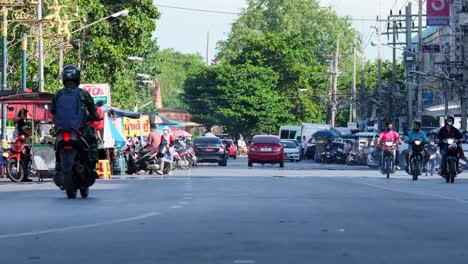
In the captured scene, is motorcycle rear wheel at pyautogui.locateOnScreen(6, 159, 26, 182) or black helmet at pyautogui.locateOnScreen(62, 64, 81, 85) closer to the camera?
black helmet at pyautogui.locateOnScreen(62, 64, 81, 85)

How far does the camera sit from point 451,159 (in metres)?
31.8

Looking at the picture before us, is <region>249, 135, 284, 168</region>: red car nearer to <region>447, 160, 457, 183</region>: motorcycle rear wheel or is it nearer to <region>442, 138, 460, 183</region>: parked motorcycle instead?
<region>442, 138, 460, 183</region>: parked motorcycle

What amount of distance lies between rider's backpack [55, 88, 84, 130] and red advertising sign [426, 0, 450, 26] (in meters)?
73.0

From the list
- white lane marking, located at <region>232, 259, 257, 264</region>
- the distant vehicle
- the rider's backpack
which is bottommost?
white lane marking, located at <region>232, 259, 257, 264</region>

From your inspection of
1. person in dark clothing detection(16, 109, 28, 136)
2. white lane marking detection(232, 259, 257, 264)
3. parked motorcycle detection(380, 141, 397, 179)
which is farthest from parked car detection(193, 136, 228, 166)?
white lane marking detection(232, 259, 257, 264)

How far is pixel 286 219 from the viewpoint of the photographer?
14.3 meters

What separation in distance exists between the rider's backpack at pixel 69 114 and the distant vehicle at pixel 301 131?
244 feet

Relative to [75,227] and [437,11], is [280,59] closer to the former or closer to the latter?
[437,11]

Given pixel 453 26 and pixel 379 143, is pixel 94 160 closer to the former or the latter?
pixel 379 143

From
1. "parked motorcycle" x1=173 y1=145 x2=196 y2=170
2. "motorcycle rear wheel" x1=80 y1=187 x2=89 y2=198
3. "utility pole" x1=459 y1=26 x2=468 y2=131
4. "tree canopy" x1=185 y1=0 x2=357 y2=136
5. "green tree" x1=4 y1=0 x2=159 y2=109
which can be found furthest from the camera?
"tree canopy" x1=185 y1=0 x2=357 y2=136

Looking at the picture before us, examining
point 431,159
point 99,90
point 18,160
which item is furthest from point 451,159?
point 99,90

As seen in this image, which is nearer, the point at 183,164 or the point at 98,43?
the point at 183,164

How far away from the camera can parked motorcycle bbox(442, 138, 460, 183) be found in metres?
31.7

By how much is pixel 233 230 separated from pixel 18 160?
2004 cm
